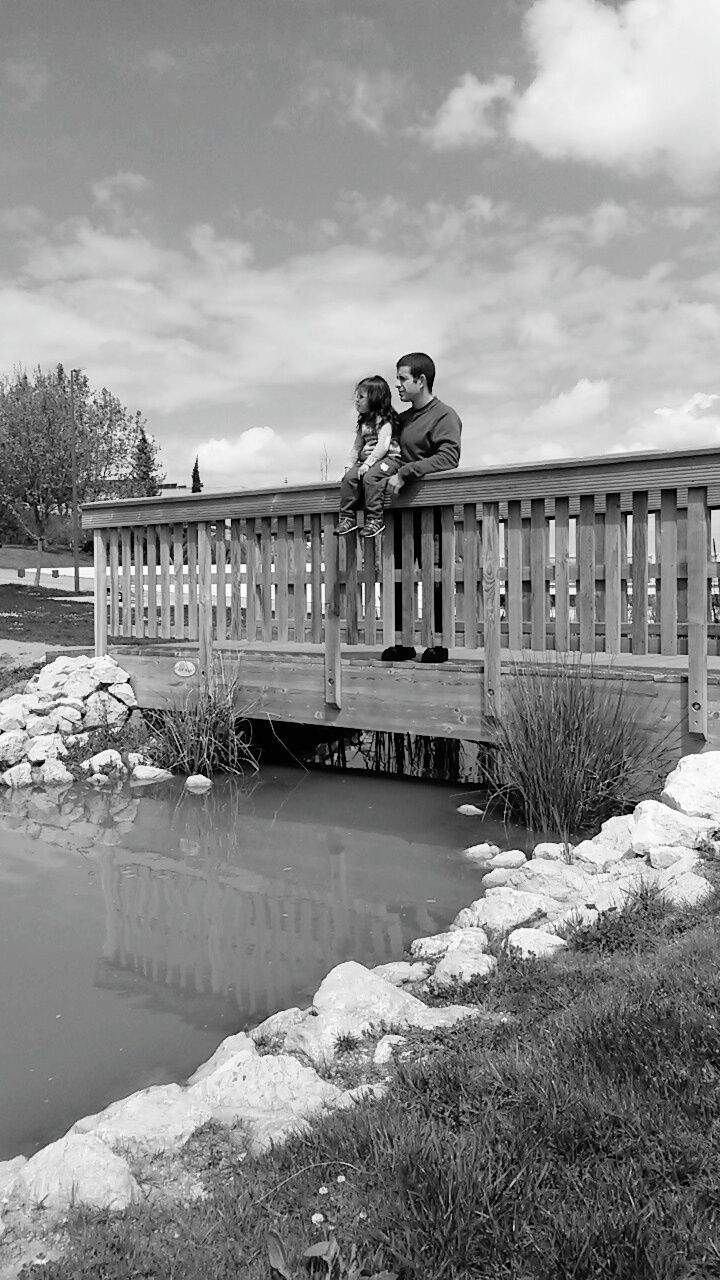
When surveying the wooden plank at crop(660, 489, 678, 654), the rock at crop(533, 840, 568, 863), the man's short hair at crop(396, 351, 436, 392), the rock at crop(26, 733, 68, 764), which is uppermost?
the man's short hair at crop(396, 351, 436, 392)

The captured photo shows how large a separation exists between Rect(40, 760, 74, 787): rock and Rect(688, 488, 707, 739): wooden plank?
4759 mm

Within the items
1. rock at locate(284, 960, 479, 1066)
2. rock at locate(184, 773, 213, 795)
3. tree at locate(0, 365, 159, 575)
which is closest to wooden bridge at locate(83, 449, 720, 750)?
rock at locate(184, 773, 213, 795)

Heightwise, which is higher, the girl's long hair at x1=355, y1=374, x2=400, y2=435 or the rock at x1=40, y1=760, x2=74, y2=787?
the girl's long hair at x1=355, y1=374, x2=400, y2=435

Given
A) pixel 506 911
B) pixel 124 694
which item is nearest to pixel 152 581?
pixel 124 694

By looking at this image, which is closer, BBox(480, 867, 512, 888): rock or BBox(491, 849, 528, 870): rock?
BBox(480, 867, 512, 888): rock

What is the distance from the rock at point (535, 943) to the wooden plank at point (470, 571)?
10.1 feet

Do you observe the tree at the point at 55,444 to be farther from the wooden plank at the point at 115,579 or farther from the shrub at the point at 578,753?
the shrub at the point at 578,753

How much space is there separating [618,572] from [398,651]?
1.82m

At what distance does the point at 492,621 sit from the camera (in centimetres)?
621

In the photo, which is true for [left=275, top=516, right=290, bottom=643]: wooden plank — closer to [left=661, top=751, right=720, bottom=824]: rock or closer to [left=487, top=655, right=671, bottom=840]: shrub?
[left=487, top=655, right=671, bottom=840]: shrub

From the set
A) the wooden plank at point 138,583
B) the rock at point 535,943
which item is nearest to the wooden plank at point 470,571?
the rock at point 535,943

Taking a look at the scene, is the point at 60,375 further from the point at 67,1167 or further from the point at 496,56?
the point at 67,1167

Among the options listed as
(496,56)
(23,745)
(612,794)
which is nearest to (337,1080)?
(612,794)

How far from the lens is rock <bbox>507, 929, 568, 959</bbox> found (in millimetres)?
3301
